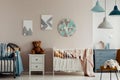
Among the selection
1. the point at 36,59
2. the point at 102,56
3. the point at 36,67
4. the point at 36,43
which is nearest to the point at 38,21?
the point at 36,43

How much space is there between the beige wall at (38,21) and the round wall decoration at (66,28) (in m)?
0.12

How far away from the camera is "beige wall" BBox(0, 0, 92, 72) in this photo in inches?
389

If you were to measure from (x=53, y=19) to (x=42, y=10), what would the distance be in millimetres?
475

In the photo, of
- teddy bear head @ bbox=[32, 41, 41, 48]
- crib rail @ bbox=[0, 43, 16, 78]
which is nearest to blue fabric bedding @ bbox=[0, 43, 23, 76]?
crib rail @ bbox=[0, 43, 16, 78]

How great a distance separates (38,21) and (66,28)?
3.17 ft

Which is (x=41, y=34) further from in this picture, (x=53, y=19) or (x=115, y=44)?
(x=115, y=44)

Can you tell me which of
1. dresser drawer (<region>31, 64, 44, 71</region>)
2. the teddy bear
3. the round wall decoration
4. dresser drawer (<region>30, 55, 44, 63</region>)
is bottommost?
dresser drawer (<region>31, 64, 44, 71</region>)

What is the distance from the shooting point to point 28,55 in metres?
9.82

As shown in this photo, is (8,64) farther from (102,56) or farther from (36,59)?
(102,56)

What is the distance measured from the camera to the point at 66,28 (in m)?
9.96

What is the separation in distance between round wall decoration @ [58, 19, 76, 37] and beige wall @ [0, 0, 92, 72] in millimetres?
121

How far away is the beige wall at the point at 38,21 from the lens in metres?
9.88

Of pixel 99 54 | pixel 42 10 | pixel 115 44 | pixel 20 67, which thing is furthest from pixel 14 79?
pixel 115 44

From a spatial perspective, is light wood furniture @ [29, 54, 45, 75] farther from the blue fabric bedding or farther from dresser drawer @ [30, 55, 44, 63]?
the blue fabric bedding
